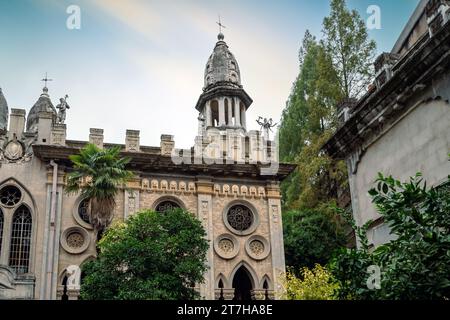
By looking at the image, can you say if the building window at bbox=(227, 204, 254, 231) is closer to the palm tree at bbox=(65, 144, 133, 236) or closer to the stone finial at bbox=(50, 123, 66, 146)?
the palm tree at bbox=(65, 144, 133, 236)

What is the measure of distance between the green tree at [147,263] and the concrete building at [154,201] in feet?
12.3

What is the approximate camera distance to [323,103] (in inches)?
1180

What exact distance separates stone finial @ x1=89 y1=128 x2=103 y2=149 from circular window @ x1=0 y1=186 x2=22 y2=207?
15.0 ft

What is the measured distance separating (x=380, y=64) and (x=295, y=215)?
70.3ft

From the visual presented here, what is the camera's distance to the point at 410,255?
697 centimetres

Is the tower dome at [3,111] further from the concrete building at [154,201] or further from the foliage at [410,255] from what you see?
the foliage at [410,255]

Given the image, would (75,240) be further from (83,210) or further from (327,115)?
(327,115)

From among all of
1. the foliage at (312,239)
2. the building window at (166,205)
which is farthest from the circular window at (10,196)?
the foliage at (312,239)

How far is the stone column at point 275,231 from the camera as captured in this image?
29.3m

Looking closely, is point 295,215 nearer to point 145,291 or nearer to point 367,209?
point 145,291

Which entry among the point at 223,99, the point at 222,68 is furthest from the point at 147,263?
the point at 222,68
